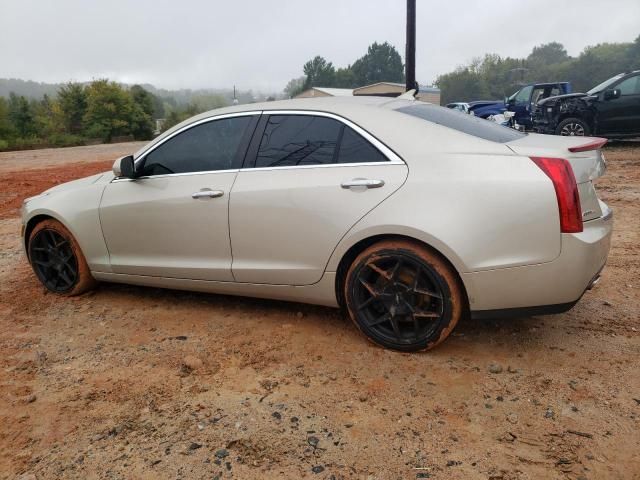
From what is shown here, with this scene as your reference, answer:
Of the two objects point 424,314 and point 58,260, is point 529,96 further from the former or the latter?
point 58,260

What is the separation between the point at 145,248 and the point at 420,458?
99.8 inches

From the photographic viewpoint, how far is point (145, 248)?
148 inches

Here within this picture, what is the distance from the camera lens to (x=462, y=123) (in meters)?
3.25

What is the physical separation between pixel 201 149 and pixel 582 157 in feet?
8.13

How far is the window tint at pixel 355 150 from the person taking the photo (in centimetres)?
302

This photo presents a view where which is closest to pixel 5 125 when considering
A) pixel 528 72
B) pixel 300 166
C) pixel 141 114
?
pixel 141 114

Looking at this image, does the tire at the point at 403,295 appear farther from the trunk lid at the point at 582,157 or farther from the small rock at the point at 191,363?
the small rock at the point at 191,363

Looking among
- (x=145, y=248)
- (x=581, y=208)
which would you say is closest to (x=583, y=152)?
(x=581, y=208)

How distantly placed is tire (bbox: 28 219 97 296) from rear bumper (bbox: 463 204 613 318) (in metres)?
3.11

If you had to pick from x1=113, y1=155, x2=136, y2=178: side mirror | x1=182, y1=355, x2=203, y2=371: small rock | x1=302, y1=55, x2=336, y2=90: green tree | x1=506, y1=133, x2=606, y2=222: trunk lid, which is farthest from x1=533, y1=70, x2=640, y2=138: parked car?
x1=302, y1=55, x2=336, y2=90: green tree

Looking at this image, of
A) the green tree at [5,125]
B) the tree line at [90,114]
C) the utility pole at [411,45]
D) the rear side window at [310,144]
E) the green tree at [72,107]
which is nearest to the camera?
the rear side window at [310,144]

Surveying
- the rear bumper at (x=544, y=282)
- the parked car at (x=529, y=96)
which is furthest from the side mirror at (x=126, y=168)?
the parked car at (x=529, y=96)

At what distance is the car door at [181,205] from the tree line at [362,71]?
113 meters

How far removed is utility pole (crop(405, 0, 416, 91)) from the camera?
465 inches
